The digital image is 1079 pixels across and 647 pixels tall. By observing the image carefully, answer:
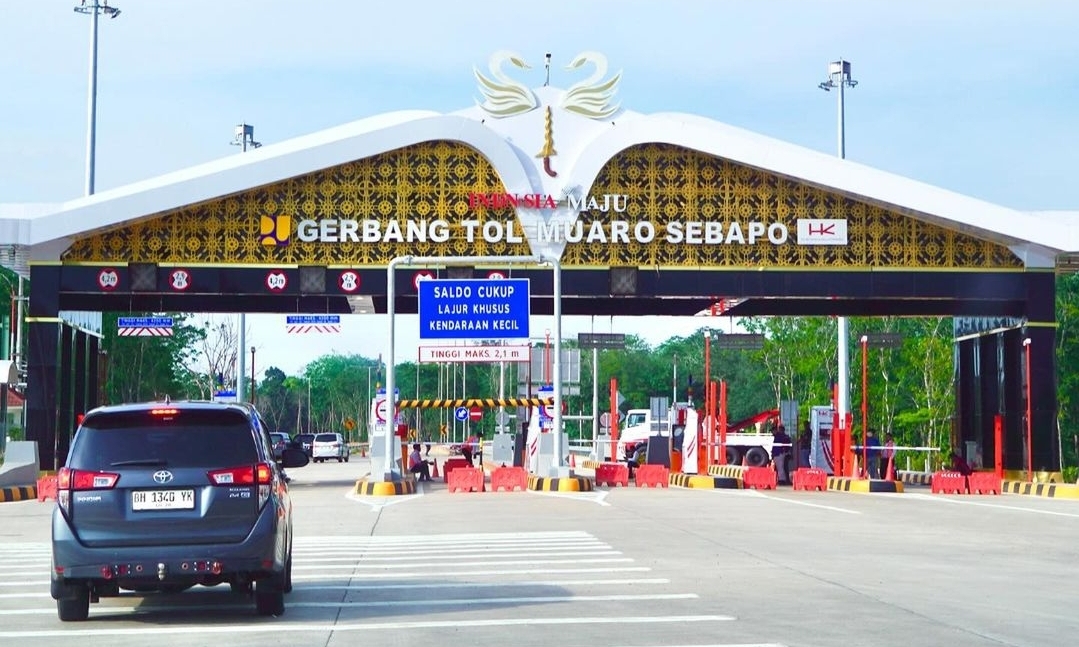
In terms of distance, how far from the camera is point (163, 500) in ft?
38.0

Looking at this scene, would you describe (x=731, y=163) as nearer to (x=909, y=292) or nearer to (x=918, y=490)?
(x=909, y=292)

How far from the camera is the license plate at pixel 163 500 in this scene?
11.6 m

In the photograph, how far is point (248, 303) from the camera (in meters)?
41.4

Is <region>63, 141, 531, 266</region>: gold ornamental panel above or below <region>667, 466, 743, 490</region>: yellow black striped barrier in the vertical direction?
above

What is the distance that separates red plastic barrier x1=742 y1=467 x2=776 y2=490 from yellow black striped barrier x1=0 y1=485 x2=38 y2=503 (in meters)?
15.0

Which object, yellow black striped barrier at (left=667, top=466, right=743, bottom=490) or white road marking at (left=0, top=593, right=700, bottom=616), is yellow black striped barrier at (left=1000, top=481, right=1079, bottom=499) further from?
white road marking at (left=0, top=593, right=700, bottom=616)

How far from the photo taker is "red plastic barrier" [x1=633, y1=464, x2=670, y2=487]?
36125 mm

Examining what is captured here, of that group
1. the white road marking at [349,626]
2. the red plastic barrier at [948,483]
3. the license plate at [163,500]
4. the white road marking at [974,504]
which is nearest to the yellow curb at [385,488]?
the white road marking at [974,504]

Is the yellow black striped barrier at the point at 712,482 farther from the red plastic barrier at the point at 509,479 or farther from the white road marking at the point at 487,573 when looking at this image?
the white road marking at the point at 487,573

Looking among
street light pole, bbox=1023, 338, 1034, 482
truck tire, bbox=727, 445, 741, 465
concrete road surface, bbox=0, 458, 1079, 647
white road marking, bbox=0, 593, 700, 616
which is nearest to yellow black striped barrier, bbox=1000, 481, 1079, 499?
street light pole, bbox=1023, 338, 1034, 482

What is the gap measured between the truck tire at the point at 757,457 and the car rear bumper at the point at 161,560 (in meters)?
40.2

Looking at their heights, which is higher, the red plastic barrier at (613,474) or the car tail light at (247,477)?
the car tail light at (247,477)

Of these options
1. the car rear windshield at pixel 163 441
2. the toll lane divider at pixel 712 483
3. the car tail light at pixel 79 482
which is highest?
the car rear windshield at pixel 163 441

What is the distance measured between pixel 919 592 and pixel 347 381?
13067 centimetres
